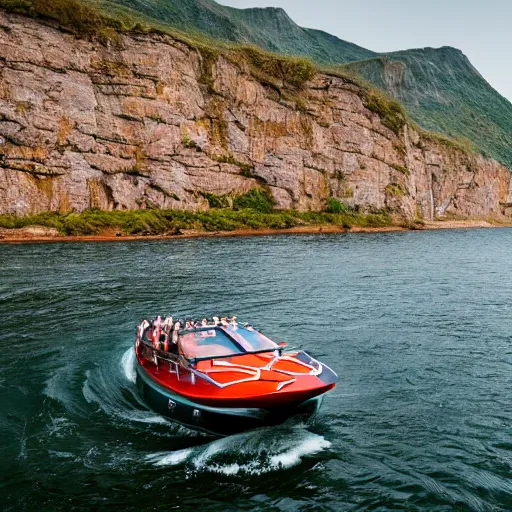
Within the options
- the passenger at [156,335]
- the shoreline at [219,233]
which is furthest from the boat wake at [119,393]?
the shoreline at [219,233]

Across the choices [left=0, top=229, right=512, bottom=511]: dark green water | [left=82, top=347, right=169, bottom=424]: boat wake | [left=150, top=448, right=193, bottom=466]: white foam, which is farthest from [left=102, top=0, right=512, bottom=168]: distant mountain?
[left=150, top=448, right=193, bottom=466]: white foam

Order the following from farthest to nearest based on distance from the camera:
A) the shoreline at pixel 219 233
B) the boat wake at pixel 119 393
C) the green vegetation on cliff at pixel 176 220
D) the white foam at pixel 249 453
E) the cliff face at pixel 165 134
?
the cliff face at pixel 165 134 < the green vegetation on cliff at pixel 176 220 < the shoreline at pixel 219 233 < the boat wake at pixel 119 393 < the white foam at pixel 249 453

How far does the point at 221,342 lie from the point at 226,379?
2196 millimetres

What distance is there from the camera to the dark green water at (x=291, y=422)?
10055mm

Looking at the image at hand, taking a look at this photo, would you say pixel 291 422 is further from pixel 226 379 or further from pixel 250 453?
pixel 226 379

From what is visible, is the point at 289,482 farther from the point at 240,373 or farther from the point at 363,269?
the point at 363,269

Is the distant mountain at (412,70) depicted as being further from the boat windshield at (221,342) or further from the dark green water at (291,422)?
the boat windshield at (221,342)

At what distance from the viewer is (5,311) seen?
2416cm

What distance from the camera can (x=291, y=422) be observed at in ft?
39.8

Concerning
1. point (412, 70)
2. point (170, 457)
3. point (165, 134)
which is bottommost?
point (170, 457)

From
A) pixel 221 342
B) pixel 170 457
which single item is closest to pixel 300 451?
pixel 170 457

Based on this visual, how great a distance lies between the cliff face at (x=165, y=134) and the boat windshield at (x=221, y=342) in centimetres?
4923

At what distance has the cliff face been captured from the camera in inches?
2336

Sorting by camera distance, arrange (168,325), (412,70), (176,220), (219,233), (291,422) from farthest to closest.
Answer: (412,70) < (219,233) < (176,220) < (168,325) < (291,422)
